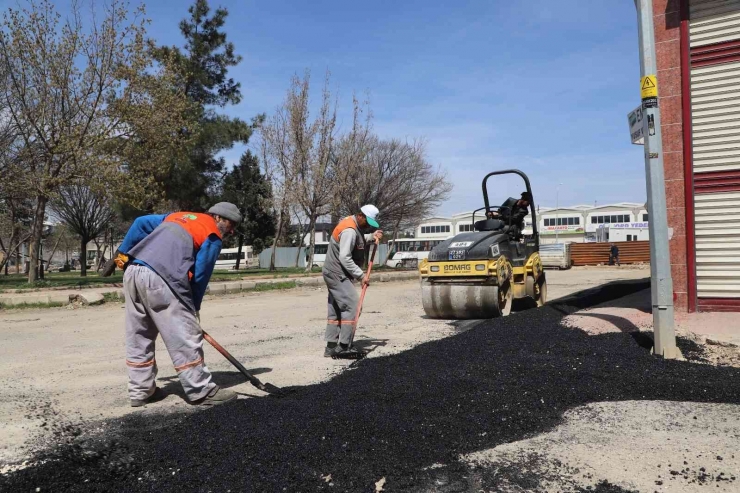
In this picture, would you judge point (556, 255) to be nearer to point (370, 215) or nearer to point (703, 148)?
point (703, 148)

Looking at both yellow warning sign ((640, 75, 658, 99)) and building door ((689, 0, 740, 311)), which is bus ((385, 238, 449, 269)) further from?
yellow warning sign ((640, 75, 658, 99))

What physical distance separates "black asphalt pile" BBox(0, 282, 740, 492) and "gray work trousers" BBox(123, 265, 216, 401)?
38 centimetres

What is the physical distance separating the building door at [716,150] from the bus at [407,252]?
28990 mm

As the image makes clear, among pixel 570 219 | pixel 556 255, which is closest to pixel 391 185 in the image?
pixel 556 255

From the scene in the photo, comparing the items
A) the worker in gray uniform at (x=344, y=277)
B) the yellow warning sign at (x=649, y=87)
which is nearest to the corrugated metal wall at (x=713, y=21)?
the yellow warning sign at (x=649, y=87)

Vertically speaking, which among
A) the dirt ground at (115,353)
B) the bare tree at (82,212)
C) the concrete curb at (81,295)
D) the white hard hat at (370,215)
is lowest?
the dirt ground at (115,353)

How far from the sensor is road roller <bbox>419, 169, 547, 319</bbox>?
865 cm

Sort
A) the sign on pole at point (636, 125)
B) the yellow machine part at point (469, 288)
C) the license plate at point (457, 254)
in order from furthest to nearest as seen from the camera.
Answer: the license plate at point (457, 254) → the yellow machine part at point (469, 288) → the sign on pole at point (636, 125)

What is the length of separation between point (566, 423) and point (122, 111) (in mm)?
18102

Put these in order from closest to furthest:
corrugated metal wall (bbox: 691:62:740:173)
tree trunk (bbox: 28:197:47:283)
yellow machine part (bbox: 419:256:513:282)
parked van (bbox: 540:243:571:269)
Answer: corrugated metal wall (bbox: 691:62:740:173) → yellow machine part (bbox: 419:256:513:282) → tree trunk (bbox: 28:197:47:283) → parked van (bbox: 540:243:571:269)

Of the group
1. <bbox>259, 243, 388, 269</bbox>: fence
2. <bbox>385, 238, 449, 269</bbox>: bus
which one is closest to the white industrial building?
<bbox>385, 238, 449, 269</bbox>: bus

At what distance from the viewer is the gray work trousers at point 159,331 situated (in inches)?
177

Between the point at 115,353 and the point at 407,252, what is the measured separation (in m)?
38.6

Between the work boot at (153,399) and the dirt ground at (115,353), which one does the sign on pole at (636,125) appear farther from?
the work boot at (153,399)
